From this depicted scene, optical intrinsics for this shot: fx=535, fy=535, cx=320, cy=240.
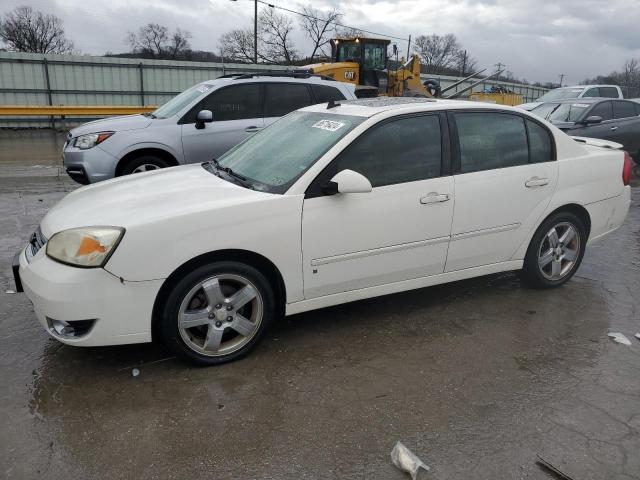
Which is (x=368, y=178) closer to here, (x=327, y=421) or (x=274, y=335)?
(x=274, y=335)

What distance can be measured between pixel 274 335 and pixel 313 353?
389mm

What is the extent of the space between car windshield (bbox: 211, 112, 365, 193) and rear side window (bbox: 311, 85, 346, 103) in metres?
3.61

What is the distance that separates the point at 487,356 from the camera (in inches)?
141

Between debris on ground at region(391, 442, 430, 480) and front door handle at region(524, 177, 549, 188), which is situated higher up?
front door handle at region(524, 177, 549, 188)

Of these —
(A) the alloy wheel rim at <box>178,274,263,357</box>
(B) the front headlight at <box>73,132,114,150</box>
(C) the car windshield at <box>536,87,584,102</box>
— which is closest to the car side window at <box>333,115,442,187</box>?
(A) the alloy wheel rim at <box>178,274,263,357</box>

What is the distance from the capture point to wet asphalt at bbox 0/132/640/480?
2.56 meters

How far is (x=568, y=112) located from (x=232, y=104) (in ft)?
23.0

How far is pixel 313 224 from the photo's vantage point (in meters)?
3.44

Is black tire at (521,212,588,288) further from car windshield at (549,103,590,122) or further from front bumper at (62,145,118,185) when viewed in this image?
car windshield at (549,103,590,122)

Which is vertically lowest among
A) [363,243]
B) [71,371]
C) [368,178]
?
[71,371]

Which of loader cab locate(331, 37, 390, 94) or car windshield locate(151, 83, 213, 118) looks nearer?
car windshield locate(151, 83, 213, 118)

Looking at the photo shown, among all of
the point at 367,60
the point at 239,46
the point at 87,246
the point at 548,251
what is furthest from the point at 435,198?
the point at 239,46

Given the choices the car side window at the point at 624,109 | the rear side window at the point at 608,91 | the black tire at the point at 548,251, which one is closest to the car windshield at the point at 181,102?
the black tire at the point at 548,251

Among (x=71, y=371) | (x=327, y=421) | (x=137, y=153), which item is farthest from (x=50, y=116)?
(x=327, y=421)
